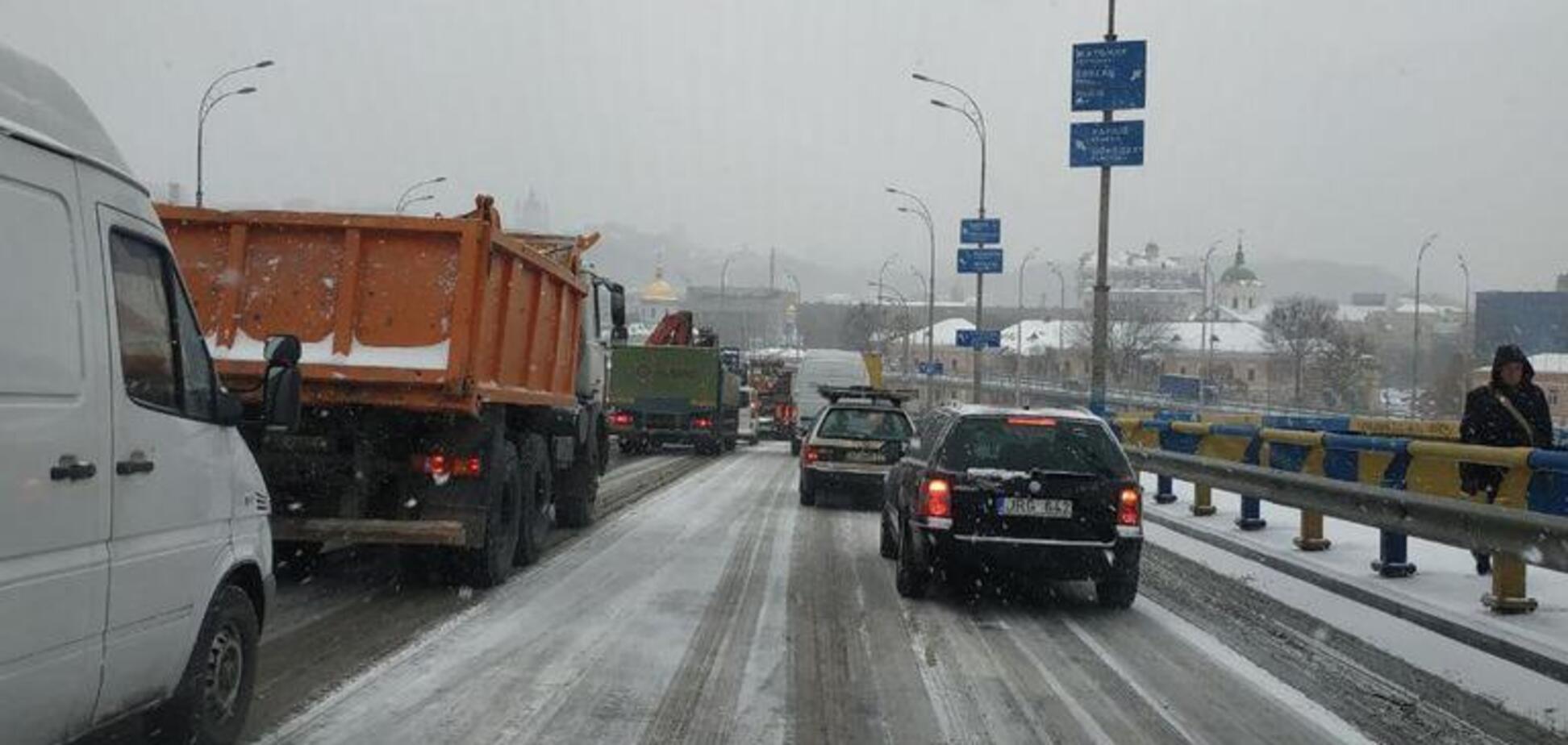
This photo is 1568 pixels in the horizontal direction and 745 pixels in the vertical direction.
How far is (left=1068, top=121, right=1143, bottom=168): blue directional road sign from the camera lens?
64.0ft

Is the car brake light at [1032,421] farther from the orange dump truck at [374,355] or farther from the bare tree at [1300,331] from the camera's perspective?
the bare tree at [1300,331]

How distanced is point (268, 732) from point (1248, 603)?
7.04 metres

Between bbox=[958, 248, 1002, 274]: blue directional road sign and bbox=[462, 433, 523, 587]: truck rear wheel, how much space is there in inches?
1072

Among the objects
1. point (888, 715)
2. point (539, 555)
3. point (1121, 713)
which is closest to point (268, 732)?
point (888, 715)

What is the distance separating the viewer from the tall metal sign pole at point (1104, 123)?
747 inches

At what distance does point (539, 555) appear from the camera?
11719mm

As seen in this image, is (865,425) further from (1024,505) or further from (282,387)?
(282,387)

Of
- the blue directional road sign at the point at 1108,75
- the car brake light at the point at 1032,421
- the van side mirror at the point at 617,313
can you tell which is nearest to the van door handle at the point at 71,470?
the car brake light at the point at 1032,421

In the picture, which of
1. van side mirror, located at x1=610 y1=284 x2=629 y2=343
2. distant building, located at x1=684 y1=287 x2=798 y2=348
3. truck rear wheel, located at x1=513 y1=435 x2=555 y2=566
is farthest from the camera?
distant building, located at x1=684 y1=287 x2=798 y2=348

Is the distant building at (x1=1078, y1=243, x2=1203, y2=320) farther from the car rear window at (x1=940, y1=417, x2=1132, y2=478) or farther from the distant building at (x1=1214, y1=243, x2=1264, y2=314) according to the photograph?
the car rear window at (x1=940, y1=417, x2=1132, y2=478)

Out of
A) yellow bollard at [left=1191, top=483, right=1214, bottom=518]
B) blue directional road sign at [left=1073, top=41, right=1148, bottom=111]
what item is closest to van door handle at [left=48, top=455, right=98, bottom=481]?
yellow bollard at [left=1191, top=483, right=1214, bottom=518]

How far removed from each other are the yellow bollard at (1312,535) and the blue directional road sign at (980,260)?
24.8 meters

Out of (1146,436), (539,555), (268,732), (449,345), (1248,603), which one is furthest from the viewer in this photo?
(1146,436)

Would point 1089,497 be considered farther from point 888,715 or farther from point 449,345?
point 449,345
